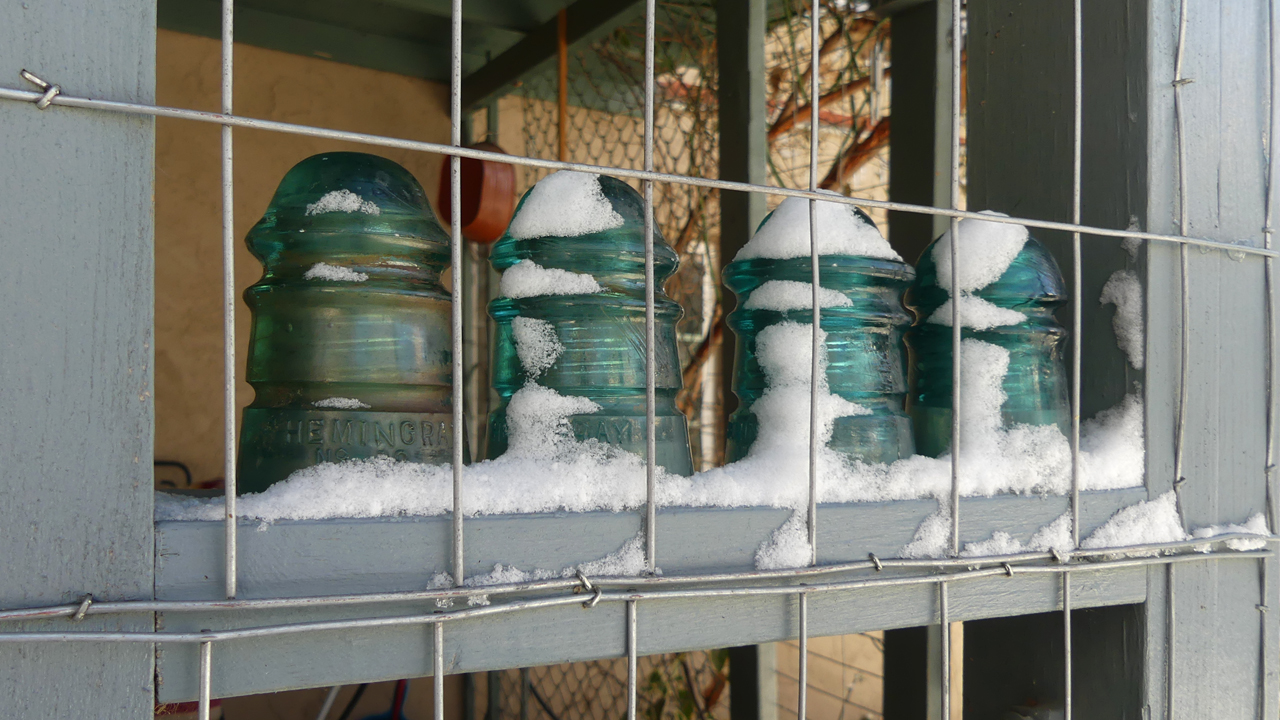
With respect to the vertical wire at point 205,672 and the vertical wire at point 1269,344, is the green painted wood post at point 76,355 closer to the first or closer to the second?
the vertical wire at point 205,672

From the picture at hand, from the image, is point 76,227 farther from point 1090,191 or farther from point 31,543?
point 1090,191

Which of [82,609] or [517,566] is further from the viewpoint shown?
[517,566]

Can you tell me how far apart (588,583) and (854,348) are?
0.26 meters

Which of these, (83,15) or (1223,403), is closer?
(83,15)

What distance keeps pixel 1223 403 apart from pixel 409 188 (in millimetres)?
672

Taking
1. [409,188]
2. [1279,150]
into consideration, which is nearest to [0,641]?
[409,188]

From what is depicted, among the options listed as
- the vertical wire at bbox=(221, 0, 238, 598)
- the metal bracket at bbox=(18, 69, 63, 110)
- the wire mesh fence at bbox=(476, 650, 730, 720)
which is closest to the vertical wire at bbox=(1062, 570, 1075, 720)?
the vertical wire at bbox=(221, 0, 238, 598)

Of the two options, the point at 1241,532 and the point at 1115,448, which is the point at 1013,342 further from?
the point at 1241,532

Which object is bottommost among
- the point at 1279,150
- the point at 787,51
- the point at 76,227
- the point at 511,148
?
the point at 76,227

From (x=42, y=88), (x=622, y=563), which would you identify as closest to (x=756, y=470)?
(x=622, y=563)

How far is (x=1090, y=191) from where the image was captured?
0.73 m

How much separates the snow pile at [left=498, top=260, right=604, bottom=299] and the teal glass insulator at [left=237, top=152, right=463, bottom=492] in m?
0.05

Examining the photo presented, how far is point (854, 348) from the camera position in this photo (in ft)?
2.00

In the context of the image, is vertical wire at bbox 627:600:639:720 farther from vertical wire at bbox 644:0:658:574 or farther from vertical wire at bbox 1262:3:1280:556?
vertical wire at bbox 1262:3:1280:556
